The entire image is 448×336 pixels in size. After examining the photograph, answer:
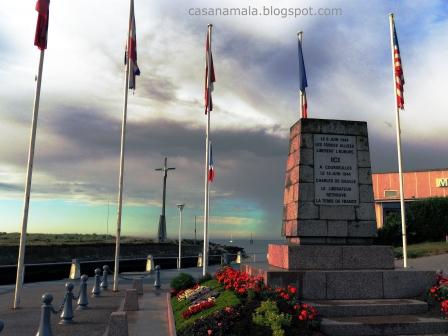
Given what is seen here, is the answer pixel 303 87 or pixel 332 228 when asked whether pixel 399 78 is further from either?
pixel 332 228

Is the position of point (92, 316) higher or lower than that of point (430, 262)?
lower

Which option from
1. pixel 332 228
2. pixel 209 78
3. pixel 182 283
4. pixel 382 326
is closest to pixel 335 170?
pixel 332 228

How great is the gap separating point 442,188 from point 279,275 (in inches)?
1952

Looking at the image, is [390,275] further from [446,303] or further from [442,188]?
[442,188]

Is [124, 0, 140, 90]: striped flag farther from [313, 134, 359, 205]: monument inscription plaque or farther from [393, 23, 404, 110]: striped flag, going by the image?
[393, 23, 404, 110]: striped flag

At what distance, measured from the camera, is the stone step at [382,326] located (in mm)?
7762

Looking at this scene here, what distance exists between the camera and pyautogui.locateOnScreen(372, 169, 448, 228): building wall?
51125mm

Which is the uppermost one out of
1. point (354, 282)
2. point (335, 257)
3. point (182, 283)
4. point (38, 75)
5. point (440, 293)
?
point (38, 75)

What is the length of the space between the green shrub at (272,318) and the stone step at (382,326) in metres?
1.11

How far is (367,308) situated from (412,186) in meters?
48.9

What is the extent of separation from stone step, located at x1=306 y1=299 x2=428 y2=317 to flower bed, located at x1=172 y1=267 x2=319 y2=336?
1.71ft

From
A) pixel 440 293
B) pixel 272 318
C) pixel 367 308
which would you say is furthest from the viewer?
pixel 440 293

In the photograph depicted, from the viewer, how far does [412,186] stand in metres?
52.5

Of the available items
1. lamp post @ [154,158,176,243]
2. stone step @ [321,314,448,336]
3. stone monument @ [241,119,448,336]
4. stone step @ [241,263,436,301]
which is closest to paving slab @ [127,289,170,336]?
stone monument @ [241,119,448,336]
